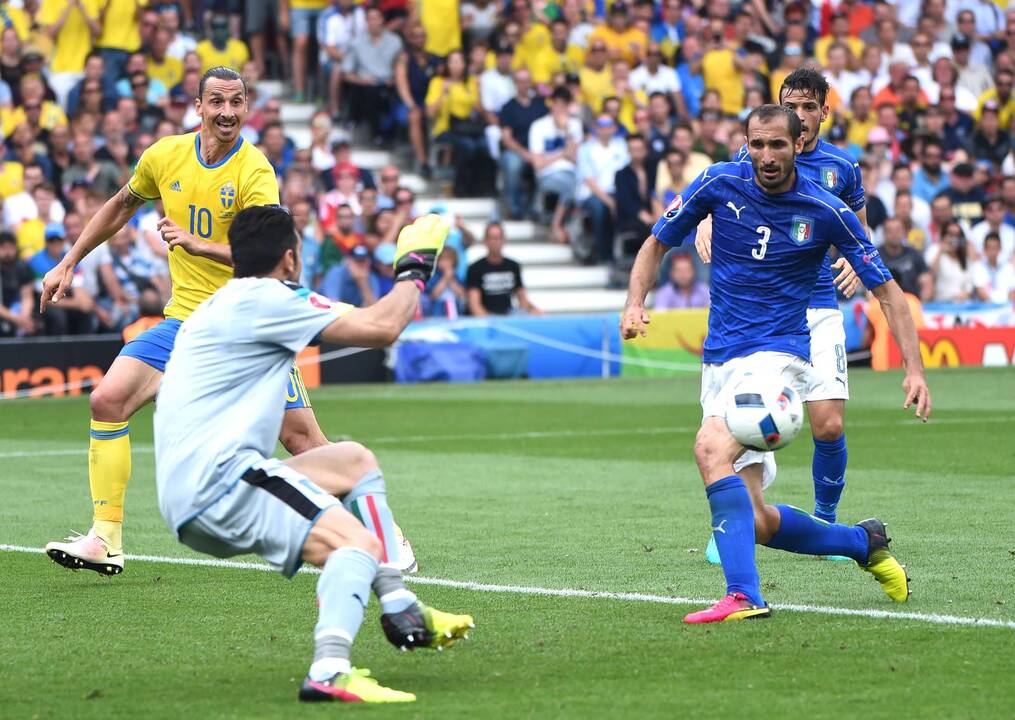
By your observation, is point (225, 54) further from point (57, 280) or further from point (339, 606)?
point (339, 606)

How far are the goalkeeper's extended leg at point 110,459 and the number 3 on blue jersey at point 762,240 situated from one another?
2.96 meters

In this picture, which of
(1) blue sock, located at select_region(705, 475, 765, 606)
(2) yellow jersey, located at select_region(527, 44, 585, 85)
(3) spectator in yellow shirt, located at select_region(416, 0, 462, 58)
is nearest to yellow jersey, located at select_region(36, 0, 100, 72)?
(3) spectator in yellow shirt, located at select_region(416, 0, 462, 58)

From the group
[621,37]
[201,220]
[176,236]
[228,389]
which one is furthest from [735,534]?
[621,37]

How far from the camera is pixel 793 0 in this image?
2880 cm

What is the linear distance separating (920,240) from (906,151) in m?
2.60

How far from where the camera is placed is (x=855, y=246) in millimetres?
7633

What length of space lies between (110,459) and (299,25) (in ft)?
59.4

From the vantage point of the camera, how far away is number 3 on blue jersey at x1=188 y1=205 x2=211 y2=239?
29.3 ft

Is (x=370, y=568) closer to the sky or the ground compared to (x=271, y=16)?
closer to the ground

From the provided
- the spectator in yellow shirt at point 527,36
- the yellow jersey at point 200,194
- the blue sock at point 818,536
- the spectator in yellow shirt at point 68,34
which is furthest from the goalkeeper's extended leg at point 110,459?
the spectator in yellow shirt at point 527,36

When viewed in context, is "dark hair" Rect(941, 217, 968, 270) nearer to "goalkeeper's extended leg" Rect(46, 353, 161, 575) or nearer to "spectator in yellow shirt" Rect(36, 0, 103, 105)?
"spectator in yellow shirt" Rect(36, 0, 103, 105)

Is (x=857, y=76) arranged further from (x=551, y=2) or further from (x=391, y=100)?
(x=391, y=100)

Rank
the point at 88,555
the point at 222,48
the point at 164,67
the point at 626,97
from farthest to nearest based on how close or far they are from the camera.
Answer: the point at 626,97 → the point at 222,48 → the point at 164,67 → the point at 88,555

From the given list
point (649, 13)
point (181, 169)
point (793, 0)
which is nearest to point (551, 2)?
point (649, 13)
